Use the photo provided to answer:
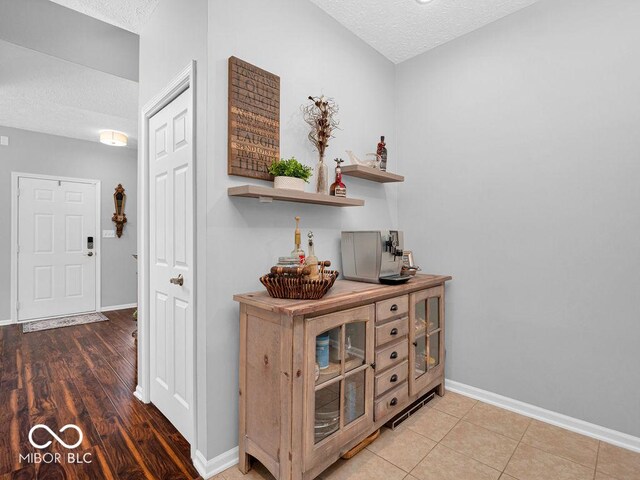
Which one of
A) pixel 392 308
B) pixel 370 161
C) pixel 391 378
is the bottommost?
pixel 391 378

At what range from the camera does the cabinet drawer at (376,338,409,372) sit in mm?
1791

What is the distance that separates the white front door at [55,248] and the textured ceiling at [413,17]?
4.64 metres

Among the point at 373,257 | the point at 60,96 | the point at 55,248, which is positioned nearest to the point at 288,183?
the point at 373,257

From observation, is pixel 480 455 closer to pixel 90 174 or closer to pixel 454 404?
pixel 454 404

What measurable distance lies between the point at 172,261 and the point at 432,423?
195 centimetres

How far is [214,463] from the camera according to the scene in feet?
5.31

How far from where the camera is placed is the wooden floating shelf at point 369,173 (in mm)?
2236

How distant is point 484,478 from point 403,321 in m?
0.84

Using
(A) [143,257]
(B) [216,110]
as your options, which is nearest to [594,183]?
(B) [216,110]

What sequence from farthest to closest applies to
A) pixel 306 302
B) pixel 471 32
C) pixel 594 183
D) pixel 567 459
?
pixel 471 32
pixel 594 183
pixel 567 459
pixel 306 302

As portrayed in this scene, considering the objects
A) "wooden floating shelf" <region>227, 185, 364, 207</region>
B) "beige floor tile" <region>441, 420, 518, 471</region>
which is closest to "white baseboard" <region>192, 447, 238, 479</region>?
"beige floor tile" <region>441, 420, 518, 471</region>

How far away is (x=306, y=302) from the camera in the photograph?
147 cm

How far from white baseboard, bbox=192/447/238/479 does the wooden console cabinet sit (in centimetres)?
8

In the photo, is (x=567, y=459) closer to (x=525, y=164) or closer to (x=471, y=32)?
(x=525, y=164)
